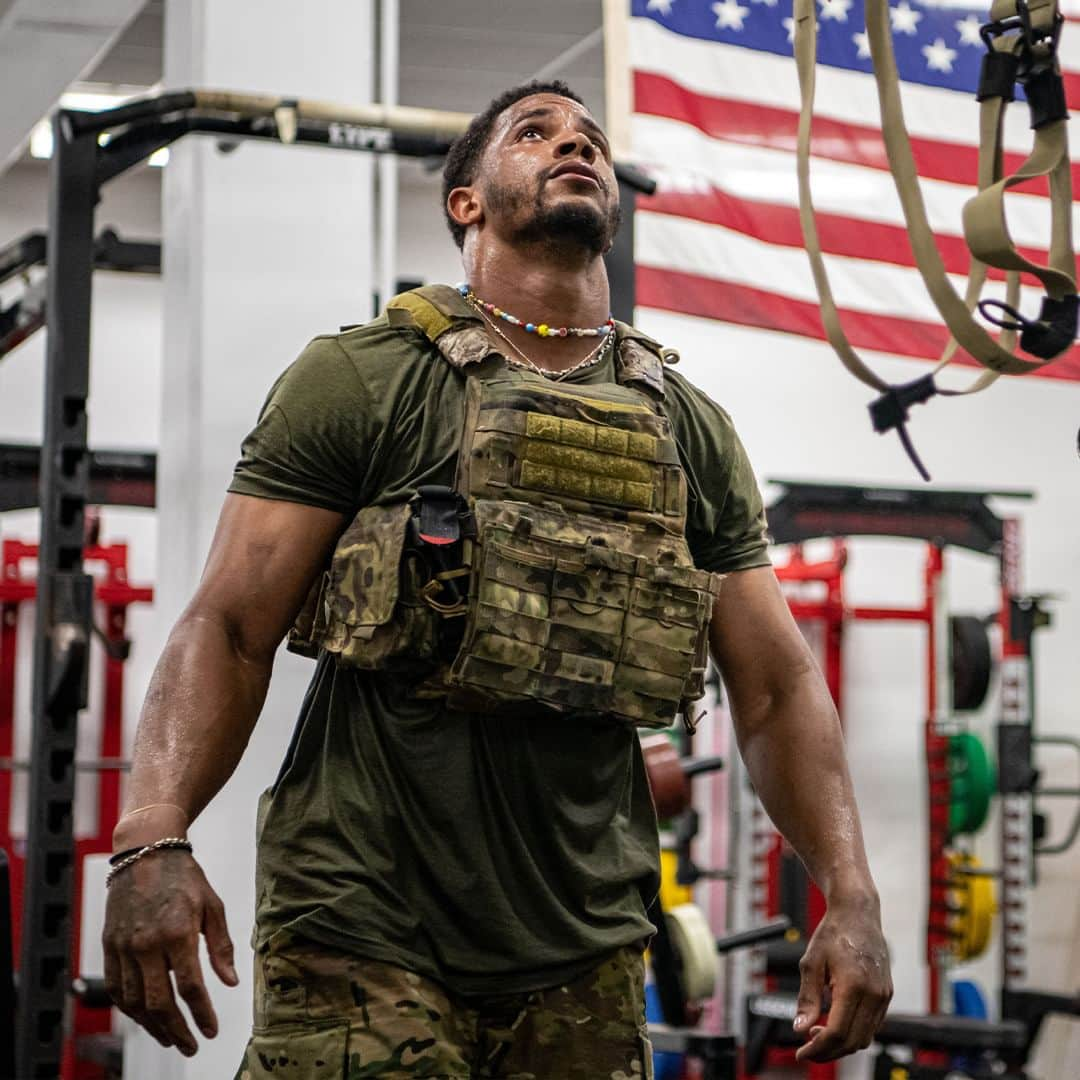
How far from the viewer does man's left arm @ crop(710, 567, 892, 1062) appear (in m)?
1.96

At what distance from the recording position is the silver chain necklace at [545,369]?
83.9 inches

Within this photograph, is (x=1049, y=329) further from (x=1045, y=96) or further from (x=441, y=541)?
(x=441, y=541)

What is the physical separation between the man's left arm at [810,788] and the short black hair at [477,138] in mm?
607

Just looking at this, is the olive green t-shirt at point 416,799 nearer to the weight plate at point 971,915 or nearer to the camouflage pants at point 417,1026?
the camouflage pants at point 417,1026

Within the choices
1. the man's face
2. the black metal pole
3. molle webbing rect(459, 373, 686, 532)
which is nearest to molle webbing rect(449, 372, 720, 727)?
molle webbing rect(459, 373, 686, 532)

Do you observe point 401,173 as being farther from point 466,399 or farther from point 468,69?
point 466,399

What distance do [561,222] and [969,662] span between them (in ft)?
17.8

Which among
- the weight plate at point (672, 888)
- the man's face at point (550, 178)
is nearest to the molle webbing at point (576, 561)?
the man's face at point (550, 178)

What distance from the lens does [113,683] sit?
7.34m

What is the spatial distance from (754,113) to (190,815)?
385 cm

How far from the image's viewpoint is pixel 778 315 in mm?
5184

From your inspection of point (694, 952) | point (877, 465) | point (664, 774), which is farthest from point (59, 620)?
point (877, 465)

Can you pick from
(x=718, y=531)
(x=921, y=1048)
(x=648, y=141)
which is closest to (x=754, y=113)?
(x=648, y=141)

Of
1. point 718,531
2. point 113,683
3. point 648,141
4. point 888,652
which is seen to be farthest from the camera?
point 888,652
